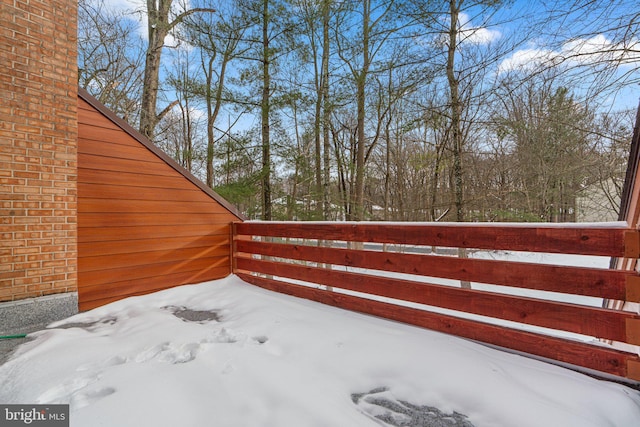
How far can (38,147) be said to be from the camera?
2604 millimetres

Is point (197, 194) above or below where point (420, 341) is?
above

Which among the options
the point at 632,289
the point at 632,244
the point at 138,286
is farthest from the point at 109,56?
the point at 632,289

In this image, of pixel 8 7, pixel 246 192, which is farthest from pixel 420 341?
pixel 246 192

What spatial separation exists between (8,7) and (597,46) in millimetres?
5570

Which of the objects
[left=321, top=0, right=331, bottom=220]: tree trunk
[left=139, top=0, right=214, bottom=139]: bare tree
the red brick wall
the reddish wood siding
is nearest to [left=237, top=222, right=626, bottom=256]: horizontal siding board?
the reddish wood siding

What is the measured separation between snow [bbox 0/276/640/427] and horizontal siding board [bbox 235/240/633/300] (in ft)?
1.56

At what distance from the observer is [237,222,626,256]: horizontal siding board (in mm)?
1778

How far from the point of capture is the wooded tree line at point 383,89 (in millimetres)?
5117

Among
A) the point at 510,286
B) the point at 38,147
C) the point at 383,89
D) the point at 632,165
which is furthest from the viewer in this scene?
the point at 383,89

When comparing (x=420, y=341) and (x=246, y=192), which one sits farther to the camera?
(x=246, y=192)

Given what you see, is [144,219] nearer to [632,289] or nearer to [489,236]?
[489,236]

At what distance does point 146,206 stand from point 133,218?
19 cm

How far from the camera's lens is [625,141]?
5.06m

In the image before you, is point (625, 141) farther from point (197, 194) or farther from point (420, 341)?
point (197, 194)
